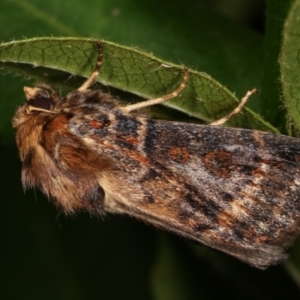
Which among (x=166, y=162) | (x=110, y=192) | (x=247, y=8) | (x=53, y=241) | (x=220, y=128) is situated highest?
(x=247, y=8)

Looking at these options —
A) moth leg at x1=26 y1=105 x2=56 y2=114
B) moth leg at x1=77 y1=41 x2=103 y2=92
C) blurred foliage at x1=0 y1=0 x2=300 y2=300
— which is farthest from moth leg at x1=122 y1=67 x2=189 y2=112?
blurred foliage at x1=0 y1=0 x2=300 y2=300

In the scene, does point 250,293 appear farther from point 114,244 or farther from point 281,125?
point 281,125

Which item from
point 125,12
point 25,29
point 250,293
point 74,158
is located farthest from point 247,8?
point 74,158

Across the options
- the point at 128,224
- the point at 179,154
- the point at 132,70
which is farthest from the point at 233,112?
the point at 128,224

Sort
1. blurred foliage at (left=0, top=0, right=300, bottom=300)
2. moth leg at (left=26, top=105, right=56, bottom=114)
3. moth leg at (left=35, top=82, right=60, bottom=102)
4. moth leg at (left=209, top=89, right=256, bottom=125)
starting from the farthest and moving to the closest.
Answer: blurred foliage at (left=0, top=0, right=300, bottom=300)
moth leg at (left=35, top=82, right=60, bottom=102)
moth leg at (left=26, top=105, right=56, bottom=114)
moth leg at (left=209, top=89, right=256, bottom=125)

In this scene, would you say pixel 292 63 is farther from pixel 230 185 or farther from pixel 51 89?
pixel 51 89

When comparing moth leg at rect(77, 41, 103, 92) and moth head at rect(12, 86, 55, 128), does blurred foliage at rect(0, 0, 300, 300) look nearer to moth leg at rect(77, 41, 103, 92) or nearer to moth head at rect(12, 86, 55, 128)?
moth head at rect(12, 86, 55, 128)
